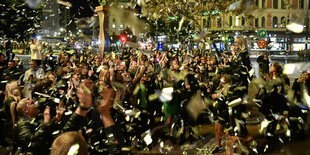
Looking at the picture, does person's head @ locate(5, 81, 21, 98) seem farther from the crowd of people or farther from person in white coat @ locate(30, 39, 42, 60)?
person in white coat @ locate(30, 39, 42, 60)

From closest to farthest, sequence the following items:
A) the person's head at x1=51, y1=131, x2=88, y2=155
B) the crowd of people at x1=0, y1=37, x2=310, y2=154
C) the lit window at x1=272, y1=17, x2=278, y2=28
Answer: the person's head at x1=51, y1=131, x2=88, y2=155 → the crowd of people at x1=0, y1=37, x2=310, y2=154 → the lit window at x1=272, y1=17, x2=278, y2=28

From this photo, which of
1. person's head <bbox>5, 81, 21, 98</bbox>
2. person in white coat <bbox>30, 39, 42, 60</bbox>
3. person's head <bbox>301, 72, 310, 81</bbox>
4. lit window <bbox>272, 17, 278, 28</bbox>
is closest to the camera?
person's head <bbox>5, 81, 21, 98</bbox>

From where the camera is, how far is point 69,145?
248 centimetres

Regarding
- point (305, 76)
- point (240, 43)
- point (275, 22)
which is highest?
point (275, 22)

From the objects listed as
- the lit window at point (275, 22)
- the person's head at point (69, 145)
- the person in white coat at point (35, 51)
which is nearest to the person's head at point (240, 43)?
the person's head at point (69, 145)

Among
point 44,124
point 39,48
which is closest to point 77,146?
point 44,124

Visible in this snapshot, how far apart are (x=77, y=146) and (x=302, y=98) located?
454cm

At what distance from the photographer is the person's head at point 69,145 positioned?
2.46 metres

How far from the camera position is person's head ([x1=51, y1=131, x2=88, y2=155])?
2.46 meters

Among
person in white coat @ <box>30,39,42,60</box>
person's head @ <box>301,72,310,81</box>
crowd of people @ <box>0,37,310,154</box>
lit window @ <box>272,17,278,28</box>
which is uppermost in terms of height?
lit window @ <box>272,17,278,28</box>

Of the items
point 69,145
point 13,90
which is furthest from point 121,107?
point 69,145

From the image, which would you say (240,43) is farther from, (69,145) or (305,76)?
(69,145)

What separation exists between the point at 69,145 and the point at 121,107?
267 cm

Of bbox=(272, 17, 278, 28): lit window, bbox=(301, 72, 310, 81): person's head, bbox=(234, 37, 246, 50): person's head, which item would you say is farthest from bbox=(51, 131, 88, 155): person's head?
bbox=(272, 17, 278, 28): lit window
